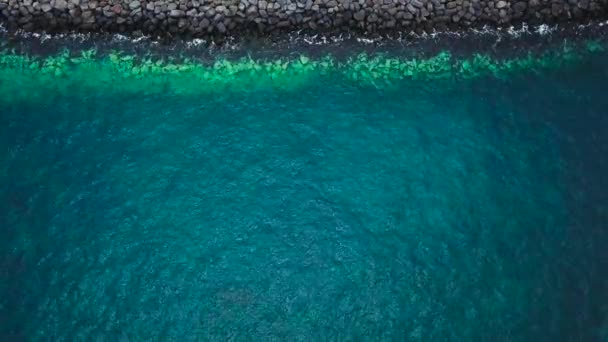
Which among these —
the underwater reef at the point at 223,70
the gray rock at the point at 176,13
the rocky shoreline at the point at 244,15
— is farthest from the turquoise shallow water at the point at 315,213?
the gray rock at the point at 176,13

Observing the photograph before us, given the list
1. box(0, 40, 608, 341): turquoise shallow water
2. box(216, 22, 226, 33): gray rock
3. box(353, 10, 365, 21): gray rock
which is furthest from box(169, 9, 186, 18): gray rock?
box(353, 10, 365, 21): gray rock

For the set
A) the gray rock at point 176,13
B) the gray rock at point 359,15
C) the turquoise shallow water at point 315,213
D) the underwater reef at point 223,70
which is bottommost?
the turquoise shallow water at point 315,213

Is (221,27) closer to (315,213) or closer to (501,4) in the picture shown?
(315,213)

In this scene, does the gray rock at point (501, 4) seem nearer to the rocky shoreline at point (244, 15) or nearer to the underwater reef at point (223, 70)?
the rocky shoreline at point (244, 15)

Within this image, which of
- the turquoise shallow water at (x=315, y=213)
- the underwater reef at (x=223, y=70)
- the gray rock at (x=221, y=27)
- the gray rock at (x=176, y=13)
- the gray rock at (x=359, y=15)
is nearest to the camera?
the turquoise shallow water at (x=315, y=213)

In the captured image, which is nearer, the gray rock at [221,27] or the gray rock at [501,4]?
the gray rock at [221,27]

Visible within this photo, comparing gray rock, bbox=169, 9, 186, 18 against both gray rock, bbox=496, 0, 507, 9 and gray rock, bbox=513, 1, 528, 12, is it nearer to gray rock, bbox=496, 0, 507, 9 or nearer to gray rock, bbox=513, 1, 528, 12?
gray rock, bbox=496, 0, 507, 9

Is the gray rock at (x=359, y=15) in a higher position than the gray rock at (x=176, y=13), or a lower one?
higher

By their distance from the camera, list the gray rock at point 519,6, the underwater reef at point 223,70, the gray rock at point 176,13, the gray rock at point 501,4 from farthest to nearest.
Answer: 1. the gray rock at point 519,6
2. the gray rock at point 501,4
3. the gray rock at point 176,13
4. the underwater reef at point 223,70

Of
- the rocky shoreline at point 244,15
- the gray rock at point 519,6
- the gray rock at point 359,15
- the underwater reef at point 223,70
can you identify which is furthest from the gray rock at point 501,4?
the gray rock at point 359,15
